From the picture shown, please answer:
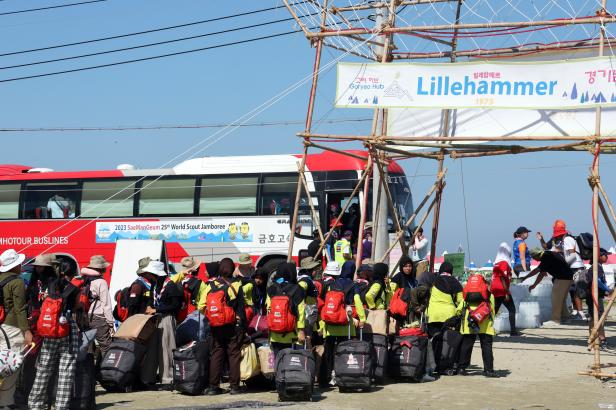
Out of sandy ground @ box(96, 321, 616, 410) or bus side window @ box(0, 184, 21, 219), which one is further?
bus side window @ box(0, 184, 21, 219)

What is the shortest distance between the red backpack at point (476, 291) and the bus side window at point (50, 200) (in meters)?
16.8

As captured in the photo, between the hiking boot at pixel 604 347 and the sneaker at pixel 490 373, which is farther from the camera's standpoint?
the hiking boot at pixel 604 347

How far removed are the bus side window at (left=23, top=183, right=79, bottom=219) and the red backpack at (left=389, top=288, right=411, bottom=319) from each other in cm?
1668

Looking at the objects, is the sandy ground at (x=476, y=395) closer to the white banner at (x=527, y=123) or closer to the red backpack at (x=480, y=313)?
the red backpack at (x=480, y=313)

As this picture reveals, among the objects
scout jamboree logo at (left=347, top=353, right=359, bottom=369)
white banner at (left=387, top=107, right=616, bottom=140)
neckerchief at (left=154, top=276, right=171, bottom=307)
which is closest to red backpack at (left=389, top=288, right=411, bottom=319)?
scout jamboree logo at (left=347, top=353, right=359, bottom=369)

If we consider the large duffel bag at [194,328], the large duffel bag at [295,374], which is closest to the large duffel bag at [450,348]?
the large duffel bag at [295,374]

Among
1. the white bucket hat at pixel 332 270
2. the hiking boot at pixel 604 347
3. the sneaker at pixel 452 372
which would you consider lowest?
the sneaker at pixel 452 372

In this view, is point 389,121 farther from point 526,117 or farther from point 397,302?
point 397,302

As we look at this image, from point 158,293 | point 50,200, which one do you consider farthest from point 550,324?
point 50,200

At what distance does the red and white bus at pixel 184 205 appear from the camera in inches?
982

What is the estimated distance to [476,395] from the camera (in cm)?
1156

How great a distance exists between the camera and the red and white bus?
2494cm

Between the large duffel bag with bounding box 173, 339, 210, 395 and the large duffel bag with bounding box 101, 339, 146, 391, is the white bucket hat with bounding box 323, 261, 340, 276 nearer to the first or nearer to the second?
the large duffel bag with bounding box 173, 339, 210, 395

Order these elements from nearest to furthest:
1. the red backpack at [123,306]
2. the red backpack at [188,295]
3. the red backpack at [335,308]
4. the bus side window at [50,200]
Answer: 1. the red backpack at [335,308]
2. the red backpack at [188,295]
3. the red backpack at [123,306]
4. the bus side window at [50,200]
